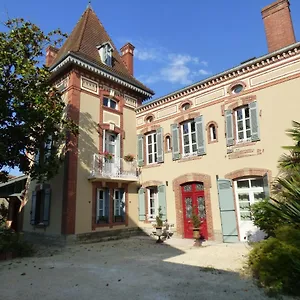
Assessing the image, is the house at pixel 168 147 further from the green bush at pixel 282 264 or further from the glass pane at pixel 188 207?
the green bush at pixel 282 264

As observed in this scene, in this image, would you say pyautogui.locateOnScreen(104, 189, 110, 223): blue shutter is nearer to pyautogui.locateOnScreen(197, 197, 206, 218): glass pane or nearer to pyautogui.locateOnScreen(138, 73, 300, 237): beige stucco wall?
pyautogui.locateOnScreen(138, 73, 300, 237): beige stucco wall

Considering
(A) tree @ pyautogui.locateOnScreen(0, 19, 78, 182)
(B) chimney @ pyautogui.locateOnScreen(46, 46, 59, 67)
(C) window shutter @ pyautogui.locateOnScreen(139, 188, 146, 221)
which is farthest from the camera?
(B) chimney @ pyautogui.locateOnScreen(46, 46, 59, 67)

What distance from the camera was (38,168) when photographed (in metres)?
10.0

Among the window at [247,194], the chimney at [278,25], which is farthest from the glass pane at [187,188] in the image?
the chimney at [278,25]

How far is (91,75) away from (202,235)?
30.6ft

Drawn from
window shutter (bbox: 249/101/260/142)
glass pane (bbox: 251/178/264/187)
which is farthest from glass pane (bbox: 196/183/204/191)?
window shutter (bbox: 249/101/260/142)

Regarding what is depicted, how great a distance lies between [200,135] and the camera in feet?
39.4

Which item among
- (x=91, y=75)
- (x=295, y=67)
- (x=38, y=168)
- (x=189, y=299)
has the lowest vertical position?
(x=189, y=299)

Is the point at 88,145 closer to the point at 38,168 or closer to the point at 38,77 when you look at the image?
the point at 38,168

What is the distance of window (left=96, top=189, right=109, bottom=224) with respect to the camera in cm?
1216

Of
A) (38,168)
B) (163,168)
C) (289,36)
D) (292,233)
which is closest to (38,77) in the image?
(38,168)

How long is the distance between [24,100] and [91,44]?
274 inches

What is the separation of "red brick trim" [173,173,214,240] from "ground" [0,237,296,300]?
157cm

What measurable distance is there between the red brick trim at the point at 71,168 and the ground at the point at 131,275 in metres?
1.48
